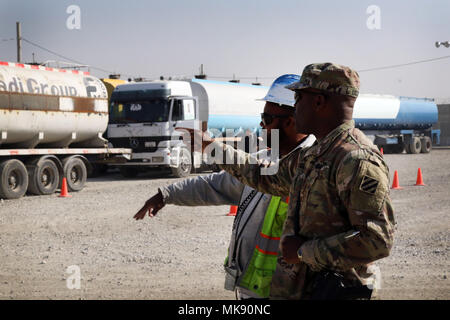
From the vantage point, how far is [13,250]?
8.80 m

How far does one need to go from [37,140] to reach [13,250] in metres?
8.77

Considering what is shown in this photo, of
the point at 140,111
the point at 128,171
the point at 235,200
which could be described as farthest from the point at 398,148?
the point at 235,200

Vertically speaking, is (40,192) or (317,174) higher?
(317,174)

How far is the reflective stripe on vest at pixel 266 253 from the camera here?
3172 mm

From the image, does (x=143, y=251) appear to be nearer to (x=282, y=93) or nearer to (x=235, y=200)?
(x=235, y=200)

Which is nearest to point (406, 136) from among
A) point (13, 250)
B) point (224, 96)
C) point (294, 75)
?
point (224, 96)

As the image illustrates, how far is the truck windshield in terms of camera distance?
21.3m

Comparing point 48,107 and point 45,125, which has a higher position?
point 48,107

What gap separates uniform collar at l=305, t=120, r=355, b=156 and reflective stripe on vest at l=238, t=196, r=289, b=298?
602 millimetres

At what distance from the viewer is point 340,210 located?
2518 mm

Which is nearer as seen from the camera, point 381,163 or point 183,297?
point 381,163

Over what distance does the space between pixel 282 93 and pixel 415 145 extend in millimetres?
41457

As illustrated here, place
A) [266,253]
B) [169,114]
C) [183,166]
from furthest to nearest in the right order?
[183,166], [169,114], [266,253]
